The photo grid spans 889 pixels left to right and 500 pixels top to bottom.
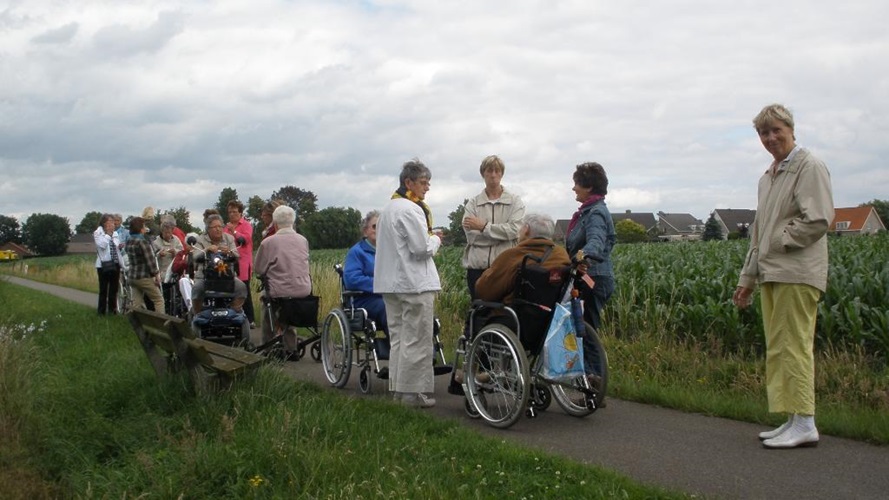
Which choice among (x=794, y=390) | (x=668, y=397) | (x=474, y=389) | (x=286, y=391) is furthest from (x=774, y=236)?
(x=286, y=391)

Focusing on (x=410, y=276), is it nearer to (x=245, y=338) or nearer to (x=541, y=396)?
(x=541, y=396)

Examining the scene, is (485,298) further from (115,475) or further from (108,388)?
(108,388)

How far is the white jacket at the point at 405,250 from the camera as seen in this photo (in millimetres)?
7156

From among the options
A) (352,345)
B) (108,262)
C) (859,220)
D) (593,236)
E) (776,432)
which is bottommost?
(776,432)

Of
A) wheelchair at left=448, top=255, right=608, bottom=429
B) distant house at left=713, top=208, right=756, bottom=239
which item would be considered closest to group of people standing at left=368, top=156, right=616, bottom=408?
wheelchair at left=448, top=255, right=608, bottom=429

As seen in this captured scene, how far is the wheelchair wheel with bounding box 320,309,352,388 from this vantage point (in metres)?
8.14

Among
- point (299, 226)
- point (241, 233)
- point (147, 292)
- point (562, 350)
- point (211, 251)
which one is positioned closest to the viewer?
point (562, 350)

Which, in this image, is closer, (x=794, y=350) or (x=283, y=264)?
(x=794, y=350)

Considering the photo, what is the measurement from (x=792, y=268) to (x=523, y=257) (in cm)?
199

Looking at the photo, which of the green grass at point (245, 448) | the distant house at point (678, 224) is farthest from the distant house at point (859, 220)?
the green grass at point (245, 448)

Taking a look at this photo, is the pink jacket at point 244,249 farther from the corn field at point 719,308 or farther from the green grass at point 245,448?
the green grass at point 245,448

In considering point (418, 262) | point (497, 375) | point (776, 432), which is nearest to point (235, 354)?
point (418, 262)

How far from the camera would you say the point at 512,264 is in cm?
671

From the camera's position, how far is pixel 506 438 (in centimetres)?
618
